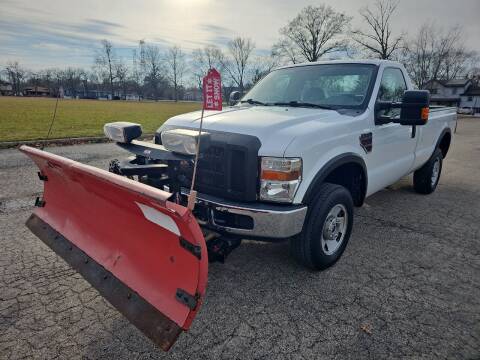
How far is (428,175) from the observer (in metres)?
5.73

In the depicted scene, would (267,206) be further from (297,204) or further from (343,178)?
(343,178)

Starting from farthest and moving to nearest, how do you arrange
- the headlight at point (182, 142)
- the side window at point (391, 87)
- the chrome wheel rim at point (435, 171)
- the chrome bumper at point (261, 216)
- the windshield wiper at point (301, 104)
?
the chrome wheel rim at point (435, 171), the side window at point (391, 87), the windshield wiper at point (301, 104), the chrome bumper at point (261, 216), the headlight at point (182, 142)

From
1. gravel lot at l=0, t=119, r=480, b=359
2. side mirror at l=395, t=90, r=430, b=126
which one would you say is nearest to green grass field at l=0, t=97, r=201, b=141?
gravel lot at l=0, t=119, r=480, b=359

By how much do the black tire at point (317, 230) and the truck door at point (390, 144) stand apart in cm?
84

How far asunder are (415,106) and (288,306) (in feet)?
7.48

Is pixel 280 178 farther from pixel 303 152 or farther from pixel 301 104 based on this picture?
pixel 301 104

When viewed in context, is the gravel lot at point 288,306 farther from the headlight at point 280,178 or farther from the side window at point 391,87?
the side window at point 391,87

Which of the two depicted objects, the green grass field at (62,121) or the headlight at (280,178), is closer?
the headlight at (280,178)

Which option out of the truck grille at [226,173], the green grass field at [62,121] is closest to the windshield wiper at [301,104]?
the truck grille at [226,173]

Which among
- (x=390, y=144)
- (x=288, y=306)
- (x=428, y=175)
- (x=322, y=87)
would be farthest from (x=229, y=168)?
(x=428, y=175)

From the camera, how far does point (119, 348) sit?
7.30ft

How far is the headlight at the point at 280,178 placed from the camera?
101 inches

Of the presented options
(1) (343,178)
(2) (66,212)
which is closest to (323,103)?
(1) (343,178)

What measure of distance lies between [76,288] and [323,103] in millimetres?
3065
